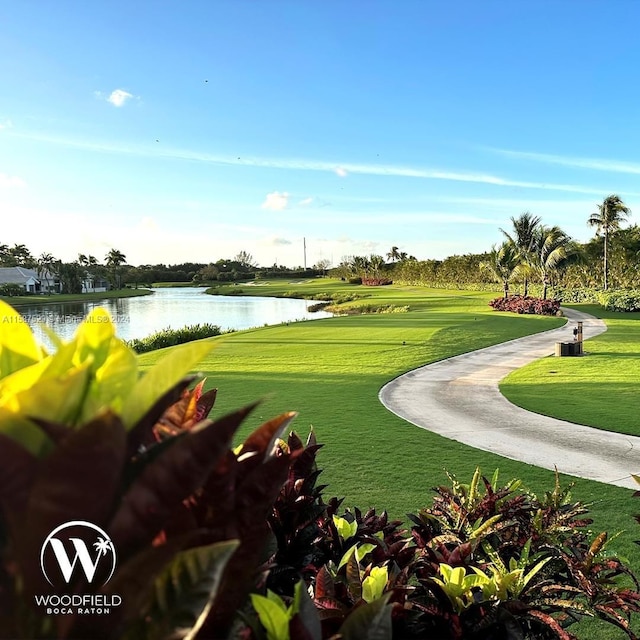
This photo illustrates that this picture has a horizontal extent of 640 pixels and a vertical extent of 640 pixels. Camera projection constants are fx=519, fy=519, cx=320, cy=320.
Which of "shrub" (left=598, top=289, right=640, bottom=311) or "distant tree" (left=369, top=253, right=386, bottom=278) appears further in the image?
"distant tree" (left=369, top=253, right=386, bottom=278)

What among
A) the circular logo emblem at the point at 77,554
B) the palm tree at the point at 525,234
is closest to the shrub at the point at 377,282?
the palm tree at the point at 525,234

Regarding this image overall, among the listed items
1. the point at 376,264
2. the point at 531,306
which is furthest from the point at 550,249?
the point at 376,264

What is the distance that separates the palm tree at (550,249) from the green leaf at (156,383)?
122 feet

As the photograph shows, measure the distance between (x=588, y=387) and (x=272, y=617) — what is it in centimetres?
1251

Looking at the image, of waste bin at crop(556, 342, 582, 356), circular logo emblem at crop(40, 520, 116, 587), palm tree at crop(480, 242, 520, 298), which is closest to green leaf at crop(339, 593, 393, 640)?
circular logo emblem at crop(40, 520, 116, 587)

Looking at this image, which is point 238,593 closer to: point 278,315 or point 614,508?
point 614,508

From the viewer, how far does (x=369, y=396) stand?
11.5 metres

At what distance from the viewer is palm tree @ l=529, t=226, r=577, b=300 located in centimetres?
3634

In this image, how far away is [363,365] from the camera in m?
15.4

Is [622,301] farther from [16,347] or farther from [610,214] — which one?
[16,347]

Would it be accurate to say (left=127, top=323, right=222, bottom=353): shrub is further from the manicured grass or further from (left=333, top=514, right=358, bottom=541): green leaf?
(left=333, top=514, right=358, bottom=541): green leaf

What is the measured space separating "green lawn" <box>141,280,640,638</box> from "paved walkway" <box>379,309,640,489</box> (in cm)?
41

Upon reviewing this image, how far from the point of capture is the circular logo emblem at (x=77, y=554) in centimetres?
75

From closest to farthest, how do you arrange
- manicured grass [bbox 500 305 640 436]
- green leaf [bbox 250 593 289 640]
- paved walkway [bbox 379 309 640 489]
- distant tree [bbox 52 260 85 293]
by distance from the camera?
1. green leaf [bbox 250 593 289 640]
2. paved walkway [bbox 379 309 640 489]
3. manicured grass [bbox 500 305 640 436]
4. distant tree [bbox 52 260 85 293]
